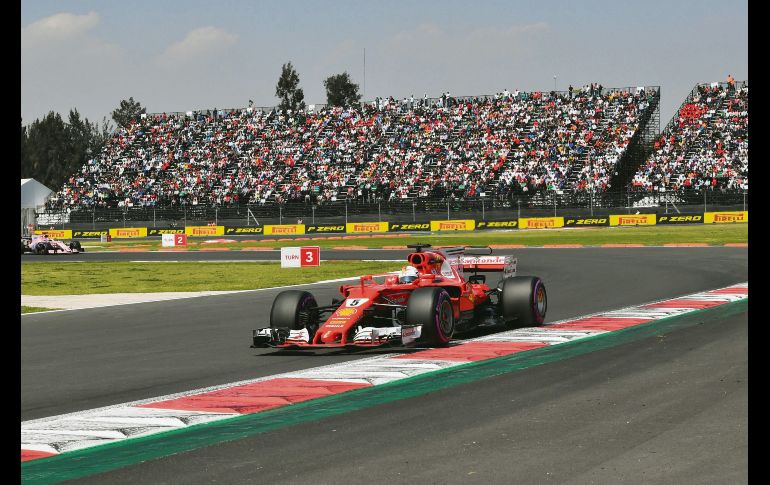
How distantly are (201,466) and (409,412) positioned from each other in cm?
219

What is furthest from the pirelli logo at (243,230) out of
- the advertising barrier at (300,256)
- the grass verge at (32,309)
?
the grass verge at (32,309)

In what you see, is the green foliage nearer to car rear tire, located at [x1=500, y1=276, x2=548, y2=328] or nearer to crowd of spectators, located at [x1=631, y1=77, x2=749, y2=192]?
crowd of spectators, located at [x1=631, y1=77, x2=749, y2=192]

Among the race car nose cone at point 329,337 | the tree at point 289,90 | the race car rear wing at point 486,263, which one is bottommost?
the race car nose cone at point 329,337

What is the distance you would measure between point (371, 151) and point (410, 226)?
1115cm

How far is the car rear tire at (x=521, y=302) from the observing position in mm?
14828

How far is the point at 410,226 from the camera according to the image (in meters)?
57.0

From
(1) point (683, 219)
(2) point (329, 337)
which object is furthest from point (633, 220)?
(2) point (329, 337)

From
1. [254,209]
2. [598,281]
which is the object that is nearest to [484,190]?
[254,209]

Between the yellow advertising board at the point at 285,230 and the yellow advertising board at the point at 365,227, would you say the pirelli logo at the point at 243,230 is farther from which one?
the yellow advertising board at the point at 365,227

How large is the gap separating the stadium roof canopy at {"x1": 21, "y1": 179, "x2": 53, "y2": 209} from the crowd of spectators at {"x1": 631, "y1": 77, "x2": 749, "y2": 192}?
41.4 metres

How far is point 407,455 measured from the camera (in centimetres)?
700

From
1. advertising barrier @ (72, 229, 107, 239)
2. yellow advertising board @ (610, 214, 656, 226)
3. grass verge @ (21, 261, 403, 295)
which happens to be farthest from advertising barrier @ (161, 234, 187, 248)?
yellow advertising board @ (610, 214, 656, 226)

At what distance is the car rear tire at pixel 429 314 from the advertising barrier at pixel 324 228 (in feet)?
149

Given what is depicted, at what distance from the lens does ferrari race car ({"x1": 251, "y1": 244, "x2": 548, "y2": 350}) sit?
12719 millimetres
